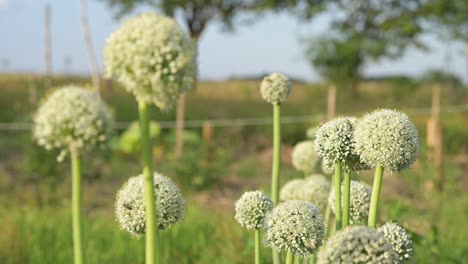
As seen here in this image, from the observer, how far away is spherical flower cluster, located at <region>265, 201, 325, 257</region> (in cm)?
181

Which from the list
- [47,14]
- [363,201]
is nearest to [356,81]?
[47,14]

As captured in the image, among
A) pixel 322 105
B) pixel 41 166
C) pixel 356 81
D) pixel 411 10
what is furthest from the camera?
pixel 411 10

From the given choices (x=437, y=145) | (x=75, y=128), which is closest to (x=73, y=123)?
(x=75, y=128)

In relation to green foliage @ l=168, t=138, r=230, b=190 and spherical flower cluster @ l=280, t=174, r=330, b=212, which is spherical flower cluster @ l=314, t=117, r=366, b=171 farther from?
green foliage @ l=168, t=138, r=230, b=190

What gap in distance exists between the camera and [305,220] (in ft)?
5.96

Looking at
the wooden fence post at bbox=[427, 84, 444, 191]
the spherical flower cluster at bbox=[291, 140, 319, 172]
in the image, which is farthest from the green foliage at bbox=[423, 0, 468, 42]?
the spherical flower cluster at bbox=[291, 140, 319, 172]

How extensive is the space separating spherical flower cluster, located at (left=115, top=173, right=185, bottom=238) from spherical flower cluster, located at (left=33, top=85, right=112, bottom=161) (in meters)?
0.49

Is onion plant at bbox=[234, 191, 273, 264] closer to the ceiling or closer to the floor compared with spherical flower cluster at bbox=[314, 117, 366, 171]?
closer to the floor

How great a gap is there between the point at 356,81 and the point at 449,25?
4.27m

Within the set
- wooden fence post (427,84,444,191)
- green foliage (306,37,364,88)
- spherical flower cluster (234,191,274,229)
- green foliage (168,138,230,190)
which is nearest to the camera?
spherical flower cluster (234,191,274,229)

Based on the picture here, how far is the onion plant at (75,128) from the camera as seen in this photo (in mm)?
1302

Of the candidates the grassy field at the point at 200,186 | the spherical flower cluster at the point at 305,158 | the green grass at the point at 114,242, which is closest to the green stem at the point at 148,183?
the grassy field at the point at 200,186

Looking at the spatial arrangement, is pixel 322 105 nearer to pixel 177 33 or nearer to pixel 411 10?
pixel 411 10

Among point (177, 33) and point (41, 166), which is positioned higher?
point (177, 33)
